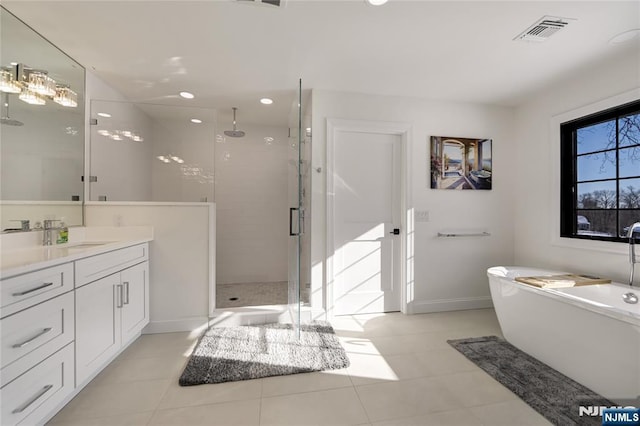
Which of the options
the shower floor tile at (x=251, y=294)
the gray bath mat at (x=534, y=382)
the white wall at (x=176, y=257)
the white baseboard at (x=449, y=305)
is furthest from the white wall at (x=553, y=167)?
the white wall at (x=176, y=257)

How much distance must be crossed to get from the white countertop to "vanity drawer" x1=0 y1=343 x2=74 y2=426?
0.50 m

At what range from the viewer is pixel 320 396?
165 centimetres

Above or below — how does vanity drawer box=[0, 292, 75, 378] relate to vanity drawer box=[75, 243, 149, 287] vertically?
below

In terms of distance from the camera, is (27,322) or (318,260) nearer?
(27,322)

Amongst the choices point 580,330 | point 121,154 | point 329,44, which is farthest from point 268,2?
point 580,330

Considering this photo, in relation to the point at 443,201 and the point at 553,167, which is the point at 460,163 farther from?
the point at 553,167

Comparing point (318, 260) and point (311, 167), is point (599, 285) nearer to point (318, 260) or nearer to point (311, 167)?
point (318, 260)

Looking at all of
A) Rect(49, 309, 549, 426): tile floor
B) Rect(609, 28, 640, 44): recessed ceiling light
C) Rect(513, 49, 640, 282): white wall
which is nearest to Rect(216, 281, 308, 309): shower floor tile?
Rect(49, 309, 549, 426): tile floor

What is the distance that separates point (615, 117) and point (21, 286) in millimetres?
4419

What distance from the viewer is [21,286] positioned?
123cm

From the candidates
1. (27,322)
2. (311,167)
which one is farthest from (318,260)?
(27,322)

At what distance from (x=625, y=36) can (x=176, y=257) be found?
13.5 ft

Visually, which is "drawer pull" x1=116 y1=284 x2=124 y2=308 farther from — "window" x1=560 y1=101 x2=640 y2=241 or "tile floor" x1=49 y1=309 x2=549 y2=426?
"window" x1=560 y1=101 x2=640 y2=241

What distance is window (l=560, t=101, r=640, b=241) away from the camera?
7.43 feet
